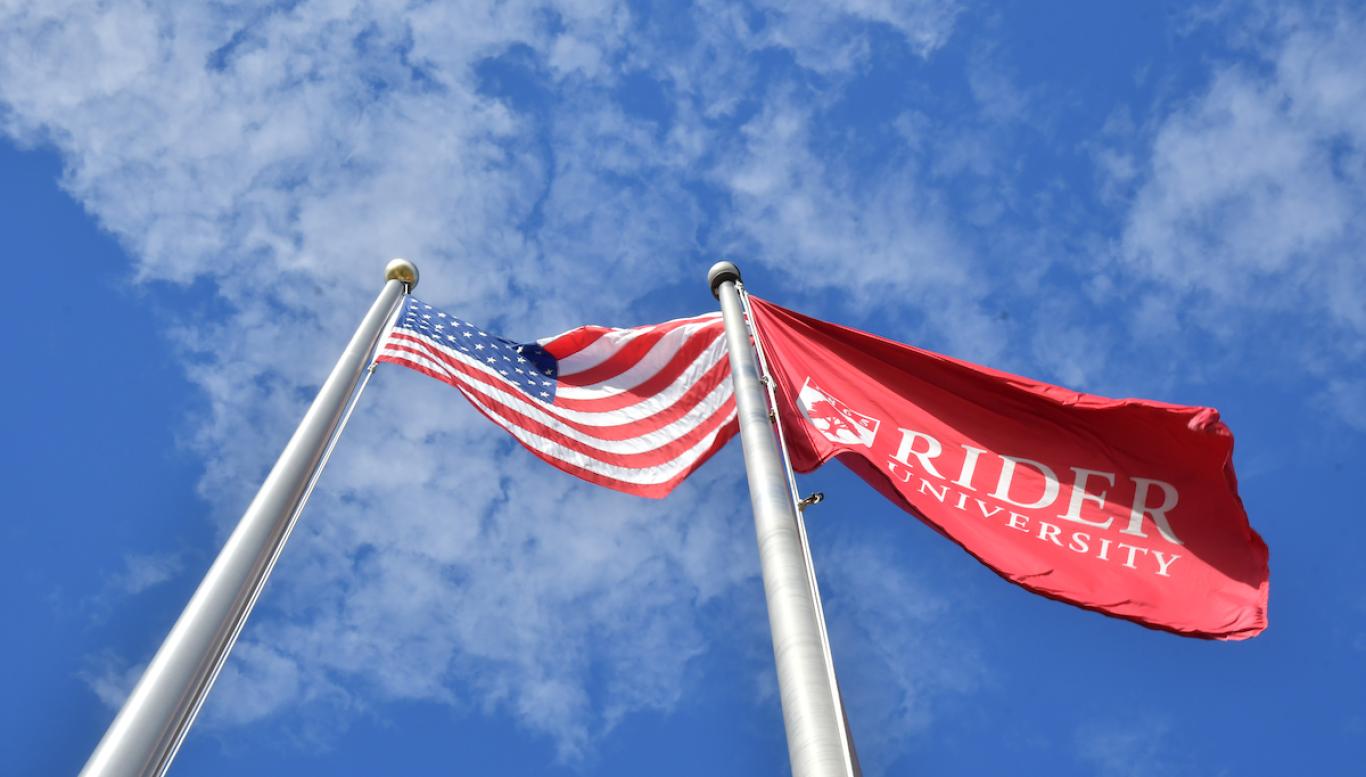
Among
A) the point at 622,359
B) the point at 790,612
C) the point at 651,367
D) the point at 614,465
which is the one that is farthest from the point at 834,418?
the point at 790,612

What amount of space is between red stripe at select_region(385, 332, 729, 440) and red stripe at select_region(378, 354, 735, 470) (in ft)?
0.89

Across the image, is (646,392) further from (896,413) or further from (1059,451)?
(1059,451)

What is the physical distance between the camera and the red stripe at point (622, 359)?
45.9 ft

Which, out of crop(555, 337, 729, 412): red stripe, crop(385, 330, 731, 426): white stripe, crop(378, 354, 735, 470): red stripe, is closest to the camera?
crop(378, 354, 735, 470): red stripe

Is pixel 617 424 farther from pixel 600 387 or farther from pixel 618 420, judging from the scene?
pixel 600 387

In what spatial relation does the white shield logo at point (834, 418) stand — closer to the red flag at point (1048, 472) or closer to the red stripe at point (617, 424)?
the red flag at point (1048, 472)

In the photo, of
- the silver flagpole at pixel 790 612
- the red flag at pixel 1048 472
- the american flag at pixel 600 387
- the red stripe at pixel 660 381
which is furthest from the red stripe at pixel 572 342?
the silver flagpole at pixel 790 612

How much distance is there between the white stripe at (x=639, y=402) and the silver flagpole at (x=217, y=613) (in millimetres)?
2180

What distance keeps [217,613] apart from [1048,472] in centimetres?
767

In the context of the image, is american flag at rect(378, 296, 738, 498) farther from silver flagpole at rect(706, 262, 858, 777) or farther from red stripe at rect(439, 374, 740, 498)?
silver flagpole at rect(706, 262, 858, 777)

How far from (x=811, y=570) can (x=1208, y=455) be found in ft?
16.6

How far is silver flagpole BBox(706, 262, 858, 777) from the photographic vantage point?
6.33 metres

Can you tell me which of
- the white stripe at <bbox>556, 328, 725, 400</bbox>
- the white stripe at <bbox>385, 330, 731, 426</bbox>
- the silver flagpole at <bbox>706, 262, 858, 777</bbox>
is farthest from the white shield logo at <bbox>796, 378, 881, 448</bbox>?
the white stripe at <bbox>556, 328, 725, 400</bbox>

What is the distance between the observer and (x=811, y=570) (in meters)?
7.89
